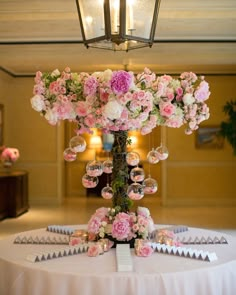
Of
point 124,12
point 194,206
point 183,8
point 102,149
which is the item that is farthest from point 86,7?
point 102,149

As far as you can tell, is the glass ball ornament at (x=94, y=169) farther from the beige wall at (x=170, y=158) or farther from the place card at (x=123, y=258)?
the beige wall at (x=170, y=158)

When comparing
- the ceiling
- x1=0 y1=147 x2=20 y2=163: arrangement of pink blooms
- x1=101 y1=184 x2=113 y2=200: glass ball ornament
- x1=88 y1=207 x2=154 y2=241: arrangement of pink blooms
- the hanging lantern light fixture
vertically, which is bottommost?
x1=88 y1=207 x2=154 y2=241: arrangement of pink blooms

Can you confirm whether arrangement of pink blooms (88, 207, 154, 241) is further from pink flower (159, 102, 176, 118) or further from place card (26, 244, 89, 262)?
pink flower (159, 102, 176, 118)

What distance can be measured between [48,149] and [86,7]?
9.20 m

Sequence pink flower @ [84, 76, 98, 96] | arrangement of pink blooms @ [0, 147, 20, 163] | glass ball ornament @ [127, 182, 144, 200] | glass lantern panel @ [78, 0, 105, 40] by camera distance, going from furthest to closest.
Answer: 1. arrangement of pink blooms @ [0, 147, 20, 163]
2. glass ball ornament @ [127, 182, 144, 200]
3. pink flower @ [84, 76, 98, 96]
4. glass lantern panel @ [78, 0, 105, 40]

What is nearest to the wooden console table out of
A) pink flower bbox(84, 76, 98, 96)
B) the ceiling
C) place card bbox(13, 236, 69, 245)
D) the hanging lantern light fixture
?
the ceiling

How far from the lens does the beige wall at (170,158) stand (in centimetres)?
1105

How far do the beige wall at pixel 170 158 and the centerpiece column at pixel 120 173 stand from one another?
835 centimetres

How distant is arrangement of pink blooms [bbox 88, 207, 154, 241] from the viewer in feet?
8.70

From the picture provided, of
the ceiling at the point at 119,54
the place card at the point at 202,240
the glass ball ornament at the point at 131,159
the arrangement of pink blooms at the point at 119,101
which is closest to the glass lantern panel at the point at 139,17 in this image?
the arrangement of pink blooms at the point at 119,101

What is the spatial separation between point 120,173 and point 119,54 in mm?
5119

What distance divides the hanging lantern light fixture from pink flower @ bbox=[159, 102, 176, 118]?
367mm

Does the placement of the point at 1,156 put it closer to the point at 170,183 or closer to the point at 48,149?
the point at 48,149

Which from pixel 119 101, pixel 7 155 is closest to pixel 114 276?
pixel 119 101
